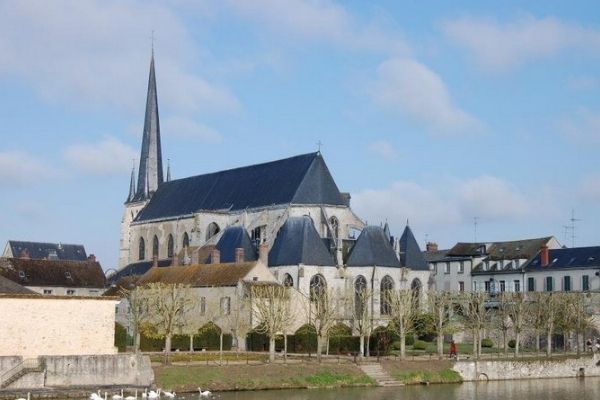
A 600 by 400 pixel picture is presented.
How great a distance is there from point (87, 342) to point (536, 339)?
33.6m

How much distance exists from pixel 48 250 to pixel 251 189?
2659cm

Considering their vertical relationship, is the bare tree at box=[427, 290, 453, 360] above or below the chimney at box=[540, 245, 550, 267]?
below

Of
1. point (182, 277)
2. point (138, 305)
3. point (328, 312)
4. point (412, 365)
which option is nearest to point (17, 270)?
point (182, 277)

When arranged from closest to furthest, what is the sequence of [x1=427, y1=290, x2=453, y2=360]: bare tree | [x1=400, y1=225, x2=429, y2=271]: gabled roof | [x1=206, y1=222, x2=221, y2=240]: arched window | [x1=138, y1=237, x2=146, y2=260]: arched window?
[x1=427, y1=290, x2=453, y2=360]: bare tree, [x1=400, y1=225, x2=429, y2=271]: gabled roof, [x1=206, y1=222, x2=221, y2=240]: arched window, [x1=138, y1=237, x2=146, y2=260]: arched window

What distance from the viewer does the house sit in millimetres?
71812

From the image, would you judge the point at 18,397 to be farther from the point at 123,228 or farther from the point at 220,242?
the point at 123,228

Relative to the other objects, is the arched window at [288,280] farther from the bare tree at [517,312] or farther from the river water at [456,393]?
the river water at [456,393]

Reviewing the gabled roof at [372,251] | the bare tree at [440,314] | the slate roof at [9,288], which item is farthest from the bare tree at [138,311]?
the gabled roof at [372,251]

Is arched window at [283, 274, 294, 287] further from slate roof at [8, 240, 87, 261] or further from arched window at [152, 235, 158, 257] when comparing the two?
slate roof at [8, 240, 87, 261]

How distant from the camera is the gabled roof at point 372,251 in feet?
221

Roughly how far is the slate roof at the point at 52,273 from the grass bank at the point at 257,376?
1280 inches

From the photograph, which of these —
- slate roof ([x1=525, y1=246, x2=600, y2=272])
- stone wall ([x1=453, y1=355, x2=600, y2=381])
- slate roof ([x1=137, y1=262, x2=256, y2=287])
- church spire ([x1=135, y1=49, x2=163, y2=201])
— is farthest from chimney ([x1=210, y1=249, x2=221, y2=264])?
church spire ([x1=135, y1=49, x2=163, y2=201])

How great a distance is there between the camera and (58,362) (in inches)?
1485

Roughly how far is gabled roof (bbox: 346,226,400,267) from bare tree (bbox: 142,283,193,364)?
14862 mm
